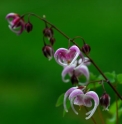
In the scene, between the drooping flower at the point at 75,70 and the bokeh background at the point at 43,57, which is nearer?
the drooping flower at the point at 75,70

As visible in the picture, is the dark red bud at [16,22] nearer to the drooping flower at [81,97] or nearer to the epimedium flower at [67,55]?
the epimedium flower at [67,55]

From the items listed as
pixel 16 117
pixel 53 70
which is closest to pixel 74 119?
pixel 16 117

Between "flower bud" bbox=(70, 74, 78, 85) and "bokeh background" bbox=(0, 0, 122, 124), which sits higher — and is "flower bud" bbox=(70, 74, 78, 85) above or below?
below

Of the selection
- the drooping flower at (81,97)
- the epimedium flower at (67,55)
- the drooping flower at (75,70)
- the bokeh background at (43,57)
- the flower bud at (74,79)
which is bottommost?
the drooping flower at (81,97)

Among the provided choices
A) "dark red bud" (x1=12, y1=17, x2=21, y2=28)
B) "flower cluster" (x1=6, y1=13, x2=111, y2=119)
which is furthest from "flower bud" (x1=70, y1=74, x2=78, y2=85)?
"dark red bud" (x1=12, y1=17, x2=21, y2=28)

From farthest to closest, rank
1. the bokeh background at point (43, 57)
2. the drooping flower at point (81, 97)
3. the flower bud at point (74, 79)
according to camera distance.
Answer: the bokeh background at point (43, 57) < the flower bud at point (74, 79) < the drooping flower at point (81, 97)

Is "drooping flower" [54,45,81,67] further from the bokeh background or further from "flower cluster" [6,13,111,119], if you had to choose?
the bokeh background

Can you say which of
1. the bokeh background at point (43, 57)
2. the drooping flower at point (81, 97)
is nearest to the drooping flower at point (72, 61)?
the drooping flower at point (81, 97)

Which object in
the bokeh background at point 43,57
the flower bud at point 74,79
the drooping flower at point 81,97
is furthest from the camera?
the bokeh background at point 43,57

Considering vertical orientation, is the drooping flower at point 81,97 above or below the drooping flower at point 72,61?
below
